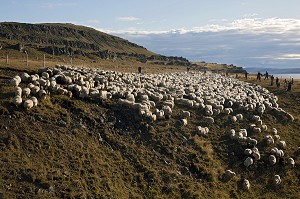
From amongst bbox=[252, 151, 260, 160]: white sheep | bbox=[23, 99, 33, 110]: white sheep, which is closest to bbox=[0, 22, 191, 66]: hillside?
bbox=[23, 99, 33, 110]: white sheep

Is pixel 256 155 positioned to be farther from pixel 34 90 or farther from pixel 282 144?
pixel 34 90

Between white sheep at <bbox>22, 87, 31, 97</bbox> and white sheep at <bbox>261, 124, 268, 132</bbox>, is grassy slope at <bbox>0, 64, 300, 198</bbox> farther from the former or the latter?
white sheep at <bbox>261, 124, 268, 132</bbox>

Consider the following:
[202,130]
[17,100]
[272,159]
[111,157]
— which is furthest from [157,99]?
[17,100]

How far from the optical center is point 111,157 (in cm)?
2161

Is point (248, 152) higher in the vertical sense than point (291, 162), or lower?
higher

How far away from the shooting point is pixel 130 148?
903 inches

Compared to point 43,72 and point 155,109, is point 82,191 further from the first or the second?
point 43,72

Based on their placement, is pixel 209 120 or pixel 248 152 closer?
pixel 248 152

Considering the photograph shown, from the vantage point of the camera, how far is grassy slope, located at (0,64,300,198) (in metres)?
18.2

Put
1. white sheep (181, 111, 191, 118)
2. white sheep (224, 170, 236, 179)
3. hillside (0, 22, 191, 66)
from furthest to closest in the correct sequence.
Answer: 1. hillside (0, 22, 191, 66)
2. white sheep (181, 111, 191, 118)
3. white sheep (224, 170, 236, 179)

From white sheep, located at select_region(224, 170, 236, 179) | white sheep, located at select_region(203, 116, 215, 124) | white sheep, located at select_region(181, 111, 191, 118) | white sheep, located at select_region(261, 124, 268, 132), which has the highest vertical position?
white sheep, located at select_region(181, 111, 191, 118)

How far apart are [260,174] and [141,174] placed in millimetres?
8683

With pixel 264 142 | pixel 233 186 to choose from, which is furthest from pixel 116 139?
pixel 264 142

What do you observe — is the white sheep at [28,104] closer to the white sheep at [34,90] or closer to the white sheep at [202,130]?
the white sheep at [34,90]
